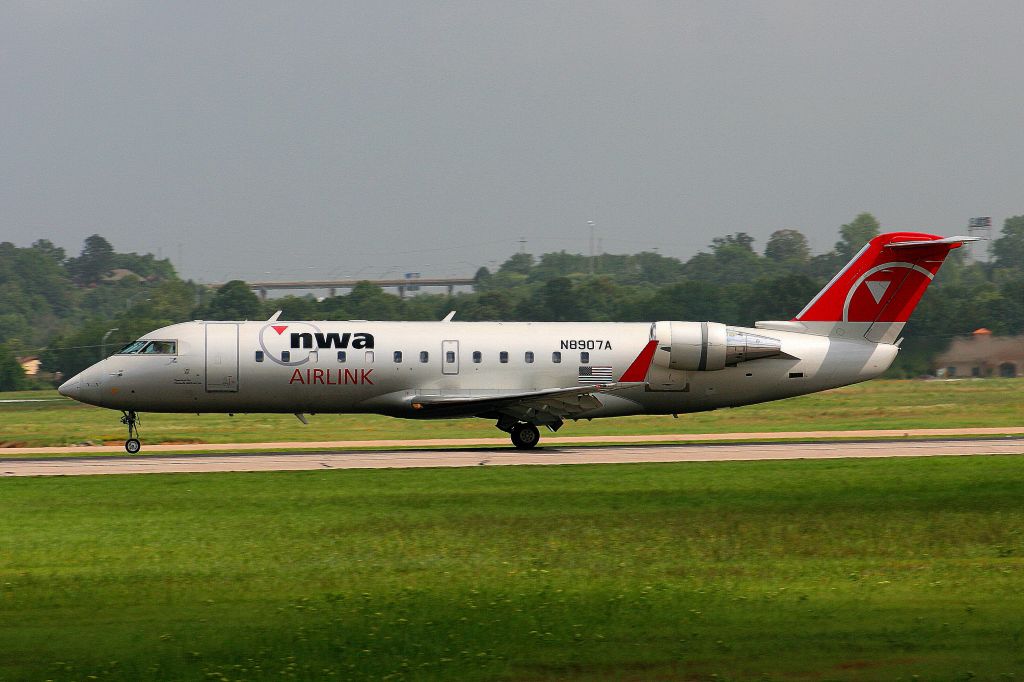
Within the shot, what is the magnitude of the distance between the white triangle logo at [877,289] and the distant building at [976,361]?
96.5 feet

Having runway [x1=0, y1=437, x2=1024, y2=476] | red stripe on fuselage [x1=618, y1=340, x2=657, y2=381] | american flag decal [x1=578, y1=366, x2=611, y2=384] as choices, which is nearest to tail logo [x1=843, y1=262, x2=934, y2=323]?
runway [x1=0, y1=437, x2=1024, y2=476]

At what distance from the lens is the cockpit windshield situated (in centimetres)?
3506

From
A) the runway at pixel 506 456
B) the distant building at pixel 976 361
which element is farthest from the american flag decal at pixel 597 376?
the distant building at pixel 976 361

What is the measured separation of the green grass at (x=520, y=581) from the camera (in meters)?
11.6

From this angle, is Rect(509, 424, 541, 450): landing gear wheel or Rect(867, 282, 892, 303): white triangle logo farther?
Rect(867, 282, 892, 303): white triangle logo

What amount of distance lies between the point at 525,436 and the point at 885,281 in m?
11.5

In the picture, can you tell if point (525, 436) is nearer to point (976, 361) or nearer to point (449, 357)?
point (449, 357)

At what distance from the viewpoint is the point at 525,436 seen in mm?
36031

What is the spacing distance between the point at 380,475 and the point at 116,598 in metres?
13.2

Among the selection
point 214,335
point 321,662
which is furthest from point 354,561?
point 214,335

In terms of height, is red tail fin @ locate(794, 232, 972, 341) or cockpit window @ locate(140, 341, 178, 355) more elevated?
red tail fin @ locate(794, 232, 972, 341)

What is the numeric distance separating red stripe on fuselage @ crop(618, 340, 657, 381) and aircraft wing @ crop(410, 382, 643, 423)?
0.78 ft

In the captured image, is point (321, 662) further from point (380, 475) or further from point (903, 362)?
point (903, 362)

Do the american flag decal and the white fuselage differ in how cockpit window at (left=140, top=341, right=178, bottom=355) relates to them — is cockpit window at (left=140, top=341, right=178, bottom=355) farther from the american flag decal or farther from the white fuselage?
the american flag decal
